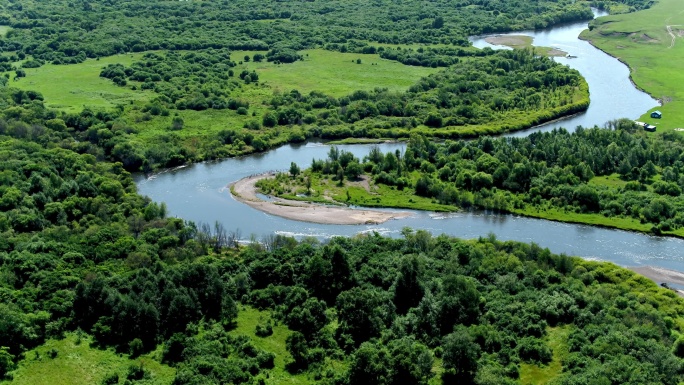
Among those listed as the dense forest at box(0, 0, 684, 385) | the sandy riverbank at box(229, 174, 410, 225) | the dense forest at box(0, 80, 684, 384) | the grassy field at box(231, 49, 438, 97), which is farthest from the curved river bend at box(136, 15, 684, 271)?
the grassy field at box(231, 49, 438, 97)

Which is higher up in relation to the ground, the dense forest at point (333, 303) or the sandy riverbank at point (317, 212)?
the dense forest at point (333, 303)

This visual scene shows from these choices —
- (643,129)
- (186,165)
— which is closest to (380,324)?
(186,165)

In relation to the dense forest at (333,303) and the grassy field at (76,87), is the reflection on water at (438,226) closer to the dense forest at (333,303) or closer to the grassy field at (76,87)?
the dense forest at (333,303)

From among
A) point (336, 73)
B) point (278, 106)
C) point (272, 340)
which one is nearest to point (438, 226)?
point (272, 340)

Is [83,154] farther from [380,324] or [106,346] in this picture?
[380,324]

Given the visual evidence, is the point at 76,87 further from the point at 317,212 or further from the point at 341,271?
the point at 341,271

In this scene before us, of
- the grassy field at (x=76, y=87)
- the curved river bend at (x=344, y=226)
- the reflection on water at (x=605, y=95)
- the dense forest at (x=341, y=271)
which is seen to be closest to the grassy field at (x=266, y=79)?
the grassy field at (x=76, y=87)

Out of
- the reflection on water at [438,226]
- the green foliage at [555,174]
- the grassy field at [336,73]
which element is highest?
the grassy field at [336,73]
